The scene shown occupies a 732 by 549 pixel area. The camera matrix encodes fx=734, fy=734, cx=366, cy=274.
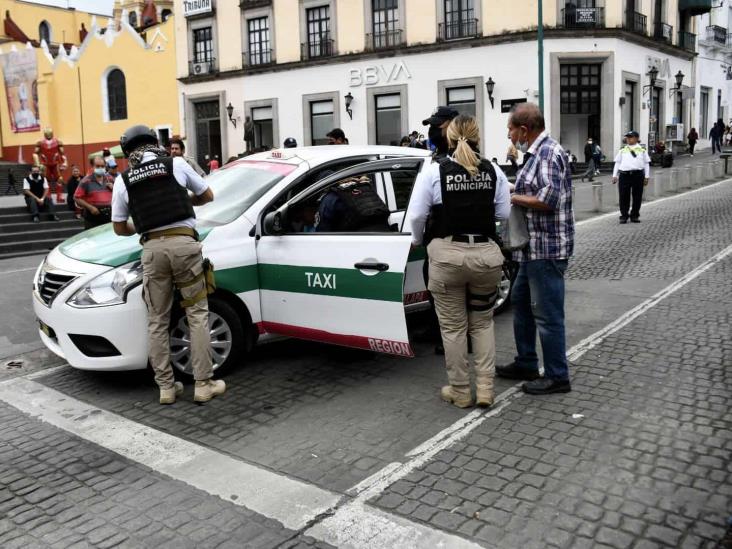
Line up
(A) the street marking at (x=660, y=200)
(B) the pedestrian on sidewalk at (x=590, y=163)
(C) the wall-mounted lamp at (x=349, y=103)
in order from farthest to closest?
(C) the wall-mounted lamp at (x=349, y=103) < (B) the pedestrian on sidewalk at (x=590, y=163) < (A) the street marking at (x=660, y=200)

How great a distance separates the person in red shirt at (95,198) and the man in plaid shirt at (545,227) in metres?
6.74

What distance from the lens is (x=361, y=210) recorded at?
232 inches

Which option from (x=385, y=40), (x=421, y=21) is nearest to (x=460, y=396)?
(x=421, y=21)

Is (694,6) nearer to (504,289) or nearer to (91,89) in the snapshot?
(91,89)

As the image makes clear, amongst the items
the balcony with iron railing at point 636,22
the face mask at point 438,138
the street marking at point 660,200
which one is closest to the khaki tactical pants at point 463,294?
the face mask at point 438,138

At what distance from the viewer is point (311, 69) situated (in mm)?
34094

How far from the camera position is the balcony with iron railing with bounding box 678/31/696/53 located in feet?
121

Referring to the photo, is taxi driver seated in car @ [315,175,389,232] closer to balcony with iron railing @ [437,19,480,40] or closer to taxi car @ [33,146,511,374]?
taxi car @ [33,146,511,374]

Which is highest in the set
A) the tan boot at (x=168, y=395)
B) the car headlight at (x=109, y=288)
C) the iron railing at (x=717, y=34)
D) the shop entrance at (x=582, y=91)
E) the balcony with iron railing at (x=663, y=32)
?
the iron railing at (x=717, y=34)

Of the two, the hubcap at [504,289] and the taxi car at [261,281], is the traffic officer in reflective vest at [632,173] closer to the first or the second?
the hubcap at [504,289]

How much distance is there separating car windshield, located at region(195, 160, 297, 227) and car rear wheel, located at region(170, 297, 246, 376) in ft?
2.37

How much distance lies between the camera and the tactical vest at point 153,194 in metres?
5.02

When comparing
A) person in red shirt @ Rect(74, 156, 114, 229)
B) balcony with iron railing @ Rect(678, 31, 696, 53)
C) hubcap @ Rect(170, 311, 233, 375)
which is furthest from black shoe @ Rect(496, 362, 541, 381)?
balcony with iron railing @ Rect(678, 31, 696, 53)

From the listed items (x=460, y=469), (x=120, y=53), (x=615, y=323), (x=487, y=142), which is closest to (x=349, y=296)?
(x=460, y=469)
